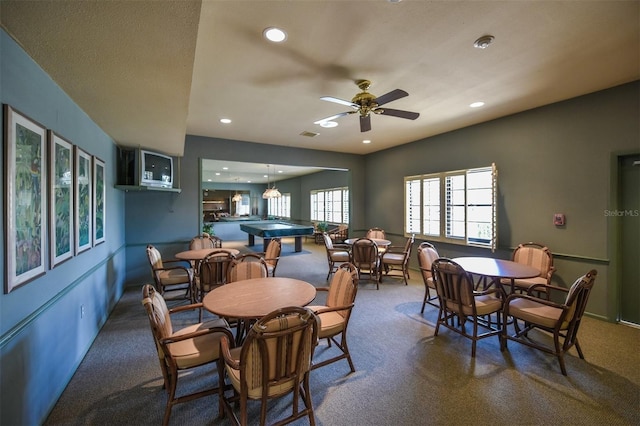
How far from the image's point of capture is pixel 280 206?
45.9ft

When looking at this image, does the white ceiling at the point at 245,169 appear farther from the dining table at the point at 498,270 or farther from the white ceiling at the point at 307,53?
the dining table at the point at 498,270

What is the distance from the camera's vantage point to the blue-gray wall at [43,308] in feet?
4.77

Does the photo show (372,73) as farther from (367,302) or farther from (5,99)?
(367,302)

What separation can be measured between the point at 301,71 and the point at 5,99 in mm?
2146

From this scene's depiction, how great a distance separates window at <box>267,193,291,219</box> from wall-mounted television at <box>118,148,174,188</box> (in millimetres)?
8478

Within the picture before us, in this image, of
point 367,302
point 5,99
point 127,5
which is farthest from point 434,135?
point 5,99

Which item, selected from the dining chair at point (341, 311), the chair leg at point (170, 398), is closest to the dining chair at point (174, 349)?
the chair leg at point (170, 398)

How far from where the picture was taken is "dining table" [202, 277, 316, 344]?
1918 millimetres

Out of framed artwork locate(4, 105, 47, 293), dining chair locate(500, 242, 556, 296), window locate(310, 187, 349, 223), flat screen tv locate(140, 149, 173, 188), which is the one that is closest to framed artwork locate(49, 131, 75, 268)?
framed artwork locate(4, 105, 47, 293)

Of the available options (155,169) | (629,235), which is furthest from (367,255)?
(155,169)

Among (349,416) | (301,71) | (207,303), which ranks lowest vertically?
(349,416)

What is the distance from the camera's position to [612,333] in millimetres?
3008

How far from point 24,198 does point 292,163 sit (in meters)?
4.85

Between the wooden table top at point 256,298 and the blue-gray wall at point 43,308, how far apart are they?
3.27 ft
